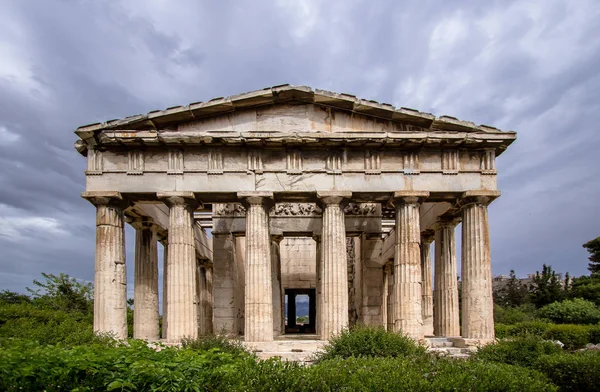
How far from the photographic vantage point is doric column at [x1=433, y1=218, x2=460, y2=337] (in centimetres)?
2244

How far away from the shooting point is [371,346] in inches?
580

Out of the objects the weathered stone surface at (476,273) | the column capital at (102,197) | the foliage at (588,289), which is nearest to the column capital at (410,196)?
the weathered stone surface at (476,273)

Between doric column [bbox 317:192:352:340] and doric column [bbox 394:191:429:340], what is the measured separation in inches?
74.3

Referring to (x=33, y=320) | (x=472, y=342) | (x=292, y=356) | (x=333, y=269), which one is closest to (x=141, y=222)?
(x=333, y=269)

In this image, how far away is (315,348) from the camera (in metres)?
18.2

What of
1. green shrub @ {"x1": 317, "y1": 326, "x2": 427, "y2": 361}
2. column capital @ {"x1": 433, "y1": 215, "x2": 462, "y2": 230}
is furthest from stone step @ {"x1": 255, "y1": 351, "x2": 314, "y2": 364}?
column capital @ {"x1": 433, "y1": 215, "x2": 462, "y2": 230}

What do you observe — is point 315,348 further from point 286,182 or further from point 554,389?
point 554,389

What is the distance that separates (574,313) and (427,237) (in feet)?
45.8

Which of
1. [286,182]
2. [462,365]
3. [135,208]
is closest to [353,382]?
[462,365]

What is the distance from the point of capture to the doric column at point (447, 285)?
73.6 ft

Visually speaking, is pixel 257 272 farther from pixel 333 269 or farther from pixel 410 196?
pixel 410 196

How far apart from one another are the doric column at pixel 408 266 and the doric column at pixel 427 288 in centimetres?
499

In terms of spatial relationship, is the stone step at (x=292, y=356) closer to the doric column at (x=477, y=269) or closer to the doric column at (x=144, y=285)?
the doric column at (x=477, y=269)

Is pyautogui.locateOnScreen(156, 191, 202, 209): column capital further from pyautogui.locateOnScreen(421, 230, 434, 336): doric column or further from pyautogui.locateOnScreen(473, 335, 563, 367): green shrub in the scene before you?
→ pyautogui.locateOnScreen(421, 230, 434, 336): doric column
